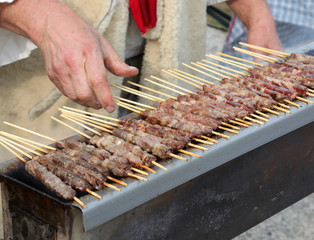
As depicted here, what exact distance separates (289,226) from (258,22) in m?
1.83

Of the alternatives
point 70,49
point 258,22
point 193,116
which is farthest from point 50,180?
point 258,22

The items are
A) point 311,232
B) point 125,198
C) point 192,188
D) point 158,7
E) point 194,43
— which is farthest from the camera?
point 311,232

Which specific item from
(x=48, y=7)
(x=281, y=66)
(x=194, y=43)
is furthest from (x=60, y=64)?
(x=194, y=43)

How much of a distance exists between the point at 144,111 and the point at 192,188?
0.55 meters

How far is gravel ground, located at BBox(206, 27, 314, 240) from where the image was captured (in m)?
4.26

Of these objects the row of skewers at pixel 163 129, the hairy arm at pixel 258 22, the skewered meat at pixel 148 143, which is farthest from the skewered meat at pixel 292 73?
the skewered meat at pixel 148 143

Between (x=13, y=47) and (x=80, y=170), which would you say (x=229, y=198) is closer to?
(x=80, y=170)

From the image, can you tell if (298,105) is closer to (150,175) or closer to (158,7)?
(150,175)

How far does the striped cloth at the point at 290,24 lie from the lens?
5.51 m

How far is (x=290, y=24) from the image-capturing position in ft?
18.4

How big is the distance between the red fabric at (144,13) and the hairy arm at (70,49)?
86cm

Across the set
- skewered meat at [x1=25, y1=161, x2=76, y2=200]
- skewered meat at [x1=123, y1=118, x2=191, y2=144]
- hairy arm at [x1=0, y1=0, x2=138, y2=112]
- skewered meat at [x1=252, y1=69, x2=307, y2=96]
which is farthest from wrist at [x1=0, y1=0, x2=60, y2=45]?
skewered meat at [x1=252, y1=69, x2=307, y2=96]

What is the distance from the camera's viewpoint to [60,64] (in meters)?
2.33

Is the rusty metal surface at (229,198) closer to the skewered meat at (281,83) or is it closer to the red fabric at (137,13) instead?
the skewered meat at (281,83)
